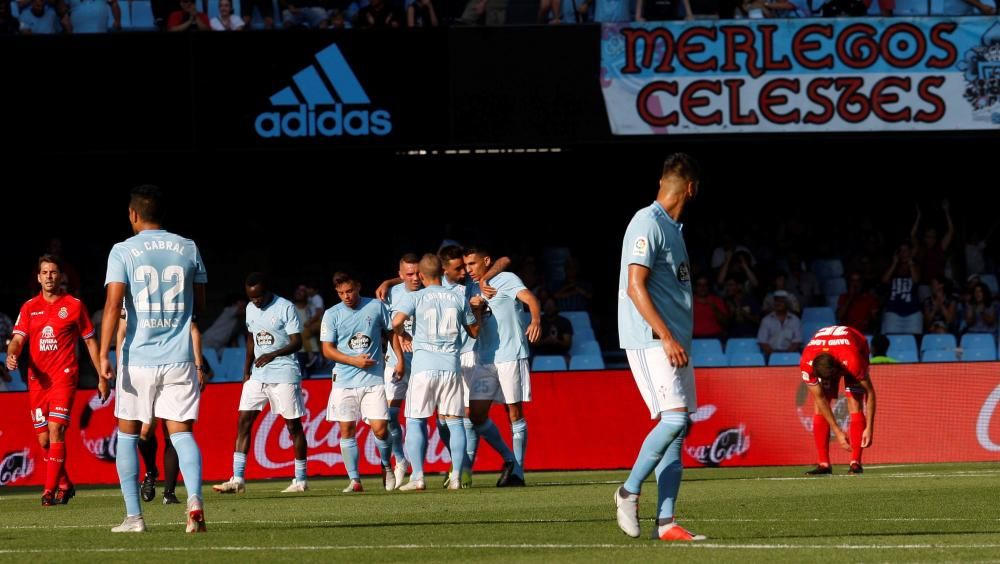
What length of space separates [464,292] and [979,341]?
10287 millimetres

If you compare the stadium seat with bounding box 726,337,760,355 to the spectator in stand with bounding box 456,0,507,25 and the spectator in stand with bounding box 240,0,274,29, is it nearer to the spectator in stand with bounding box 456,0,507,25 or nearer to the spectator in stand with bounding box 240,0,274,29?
the spectator in stand with bounding box 456,0,507,25

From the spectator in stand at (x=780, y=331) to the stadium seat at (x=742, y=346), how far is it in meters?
0.12

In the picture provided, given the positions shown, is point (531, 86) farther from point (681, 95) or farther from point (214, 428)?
point (214, 428)

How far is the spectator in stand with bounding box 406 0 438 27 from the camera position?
70.4 feet

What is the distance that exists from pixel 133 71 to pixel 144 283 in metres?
13.1

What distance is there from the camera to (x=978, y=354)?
2127 centimetres

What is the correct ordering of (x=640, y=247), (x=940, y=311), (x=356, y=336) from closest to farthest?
(x=640, y=247) → (x=356, y=336) → (x=940, y=311)

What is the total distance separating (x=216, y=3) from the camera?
21500mm

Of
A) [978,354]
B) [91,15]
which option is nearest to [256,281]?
[91,15]

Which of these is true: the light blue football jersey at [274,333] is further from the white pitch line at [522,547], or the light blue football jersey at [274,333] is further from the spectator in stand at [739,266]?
the spectator in stand at [739,266]

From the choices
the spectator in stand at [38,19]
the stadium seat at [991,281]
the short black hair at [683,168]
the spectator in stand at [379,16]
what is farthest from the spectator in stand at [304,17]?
the short black hair at [683,168]

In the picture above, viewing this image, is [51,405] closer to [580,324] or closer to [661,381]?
[661,381]

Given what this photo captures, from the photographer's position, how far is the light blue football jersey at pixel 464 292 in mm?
14148

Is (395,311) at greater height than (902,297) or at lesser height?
greater
